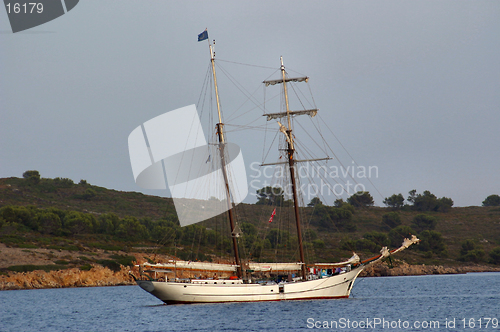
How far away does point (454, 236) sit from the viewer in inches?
7210

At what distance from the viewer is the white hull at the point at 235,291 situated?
59.8 m

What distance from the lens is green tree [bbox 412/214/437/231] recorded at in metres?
190

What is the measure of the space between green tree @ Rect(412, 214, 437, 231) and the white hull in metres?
137

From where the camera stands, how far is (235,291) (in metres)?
60.1

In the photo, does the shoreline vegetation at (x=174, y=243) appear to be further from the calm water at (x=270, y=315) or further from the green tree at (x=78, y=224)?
the calm water at (x=270, y=315)

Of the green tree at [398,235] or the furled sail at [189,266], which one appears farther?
the green tree at [398,235]

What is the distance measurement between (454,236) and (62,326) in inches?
6298

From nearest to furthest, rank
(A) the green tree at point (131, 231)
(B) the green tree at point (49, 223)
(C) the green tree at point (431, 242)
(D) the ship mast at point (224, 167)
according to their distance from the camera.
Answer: (D) the ship mast at point (224, 167) → (B) the green tree at point (49, 223) → (A) the green tree at point (131, 231) → (C) the green tree at point (431, 242)

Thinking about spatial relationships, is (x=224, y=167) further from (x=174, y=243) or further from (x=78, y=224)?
(x=78, y=224)

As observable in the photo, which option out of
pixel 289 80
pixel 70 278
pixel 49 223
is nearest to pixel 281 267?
pixel 289 80

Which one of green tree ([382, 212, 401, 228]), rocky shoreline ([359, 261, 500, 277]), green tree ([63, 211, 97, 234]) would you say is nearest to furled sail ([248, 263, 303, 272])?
rocky shoreline ([359, 261, 500, 277])

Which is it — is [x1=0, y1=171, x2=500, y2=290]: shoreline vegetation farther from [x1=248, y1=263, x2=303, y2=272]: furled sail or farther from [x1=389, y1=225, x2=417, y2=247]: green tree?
[x1=248, y1=263, x2=303, y2=272]: furled sail

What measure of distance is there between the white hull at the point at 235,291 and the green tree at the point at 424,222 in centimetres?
13665

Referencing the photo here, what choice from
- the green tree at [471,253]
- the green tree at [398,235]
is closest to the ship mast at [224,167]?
the green tree at [398,235]
